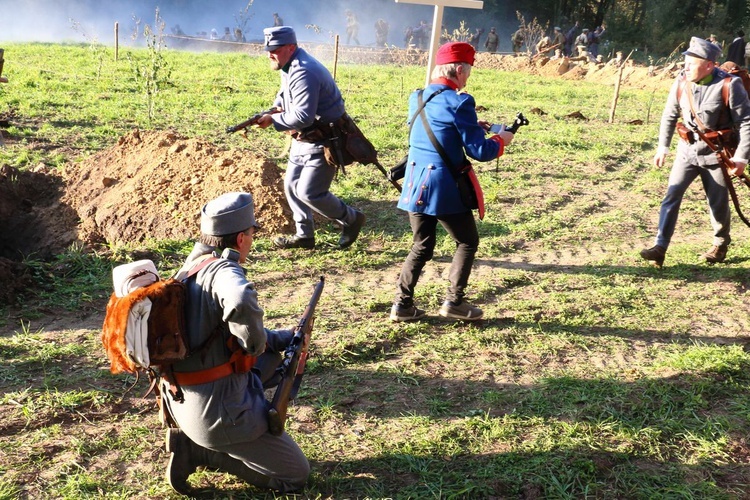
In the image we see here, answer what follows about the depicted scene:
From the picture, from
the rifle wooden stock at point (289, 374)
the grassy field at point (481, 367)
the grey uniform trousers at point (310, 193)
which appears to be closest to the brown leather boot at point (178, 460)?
the grassy field at point (481, 367)

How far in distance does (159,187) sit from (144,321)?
193 inches

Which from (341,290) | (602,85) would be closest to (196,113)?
(341,290)

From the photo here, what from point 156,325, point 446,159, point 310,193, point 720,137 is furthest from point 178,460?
point 720,137

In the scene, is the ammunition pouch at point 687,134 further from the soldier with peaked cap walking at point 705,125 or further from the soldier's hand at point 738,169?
the soldier's hand at point 738,169

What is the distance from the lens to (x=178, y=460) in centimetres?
335

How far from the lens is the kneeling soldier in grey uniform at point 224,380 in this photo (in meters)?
3.04

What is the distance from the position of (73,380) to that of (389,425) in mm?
2005

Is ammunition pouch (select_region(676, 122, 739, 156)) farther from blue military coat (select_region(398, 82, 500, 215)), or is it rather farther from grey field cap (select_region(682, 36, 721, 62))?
blue military coat (select_region(398, 82, 500, 215))

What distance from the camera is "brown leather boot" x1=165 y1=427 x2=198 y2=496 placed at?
10.9 feet

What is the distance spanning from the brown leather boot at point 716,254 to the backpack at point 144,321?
528 cm

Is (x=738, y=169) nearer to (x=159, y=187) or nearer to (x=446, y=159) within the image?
(x=446, y=159)

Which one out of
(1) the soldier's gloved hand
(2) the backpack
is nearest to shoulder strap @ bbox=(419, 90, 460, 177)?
(1) the soldier's gloved hand

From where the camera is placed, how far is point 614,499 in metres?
3.46

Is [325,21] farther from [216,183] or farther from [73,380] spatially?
[73,380]
